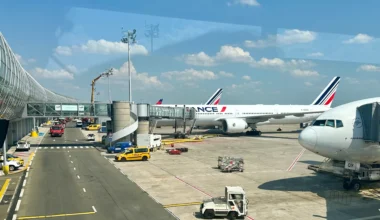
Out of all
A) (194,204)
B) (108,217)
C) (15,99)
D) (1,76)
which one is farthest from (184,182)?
(15,99)

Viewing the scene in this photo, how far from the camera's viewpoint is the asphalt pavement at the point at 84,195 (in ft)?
62.1

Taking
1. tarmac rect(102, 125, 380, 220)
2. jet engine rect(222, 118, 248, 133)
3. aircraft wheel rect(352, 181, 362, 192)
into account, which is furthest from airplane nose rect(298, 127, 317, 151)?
jet engine rect(222, 118, 248, 133)

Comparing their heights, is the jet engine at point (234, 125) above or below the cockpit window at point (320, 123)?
below

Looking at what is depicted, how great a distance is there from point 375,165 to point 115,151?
109 ft

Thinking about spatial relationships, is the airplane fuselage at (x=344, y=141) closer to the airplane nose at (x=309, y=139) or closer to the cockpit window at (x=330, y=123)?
the airplane nose at (x=309, y=139)

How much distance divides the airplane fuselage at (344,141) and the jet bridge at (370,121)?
23 cm

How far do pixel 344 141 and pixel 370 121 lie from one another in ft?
6.97

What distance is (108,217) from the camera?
59.7 ft

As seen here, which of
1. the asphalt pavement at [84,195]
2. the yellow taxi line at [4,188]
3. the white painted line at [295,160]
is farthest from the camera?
the white painted line at [295,160]

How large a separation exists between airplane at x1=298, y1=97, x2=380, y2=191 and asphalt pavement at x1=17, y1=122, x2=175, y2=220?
11.1 m

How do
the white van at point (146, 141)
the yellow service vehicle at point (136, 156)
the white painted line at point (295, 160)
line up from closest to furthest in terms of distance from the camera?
the white painted line at point (295, 160) → the yellow service vehicle at point (136, 156) → the white van at point (146, 141)

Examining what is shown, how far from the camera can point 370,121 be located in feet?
71.0

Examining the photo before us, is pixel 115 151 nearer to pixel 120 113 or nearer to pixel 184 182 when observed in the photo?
pixel 120 113

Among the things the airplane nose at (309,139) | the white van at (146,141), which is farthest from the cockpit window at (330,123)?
the white van at (146,141)
